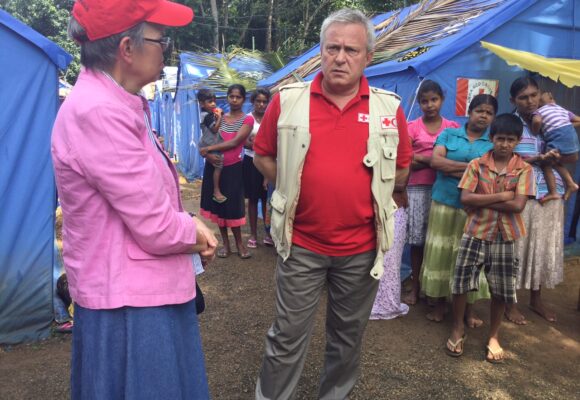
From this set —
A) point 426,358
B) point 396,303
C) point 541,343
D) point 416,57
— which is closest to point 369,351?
point 426,358

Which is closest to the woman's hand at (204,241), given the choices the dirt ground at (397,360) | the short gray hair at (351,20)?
the short gray hair at (351,20)

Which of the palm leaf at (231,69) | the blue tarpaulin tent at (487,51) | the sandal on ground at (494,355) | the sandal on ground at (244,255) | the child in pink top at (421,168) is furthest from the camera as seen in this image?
the palm leaf at (231,69)

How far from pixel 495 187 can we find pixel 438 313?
1265 millimetres

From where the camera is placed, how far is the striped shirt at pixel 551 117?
3.31 meters

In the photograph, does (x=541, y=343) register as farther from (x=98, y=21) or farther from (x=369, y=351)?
(x=98, y=21)

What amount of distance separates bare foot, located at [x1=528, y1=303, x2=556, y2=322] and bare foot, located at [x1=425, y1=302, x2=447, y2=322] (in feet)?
2.66

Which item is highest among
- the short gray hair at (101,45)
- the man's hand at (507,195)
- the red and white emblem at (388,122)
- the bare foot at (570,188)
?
the short gray hair at (101,45)

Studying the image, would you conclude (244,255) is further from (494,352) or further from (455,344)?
(494,352)

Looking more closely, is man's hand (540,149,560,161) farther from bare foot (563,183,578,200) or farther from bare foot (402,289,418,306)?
bare foot (402,289,418,306)

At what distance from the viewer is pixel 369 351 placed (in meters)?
3.15

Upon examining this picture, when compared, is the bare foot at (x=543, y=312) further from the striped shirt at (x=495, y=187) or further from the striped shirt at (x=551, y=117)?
the striped shirt at (x=551, y=117)

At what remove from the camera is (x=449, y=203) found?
3.30m

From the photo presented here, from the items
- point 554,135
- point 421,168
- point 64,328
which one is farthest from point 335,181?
point 64,328

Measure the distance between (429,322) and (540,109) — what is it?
1880 millimetres
